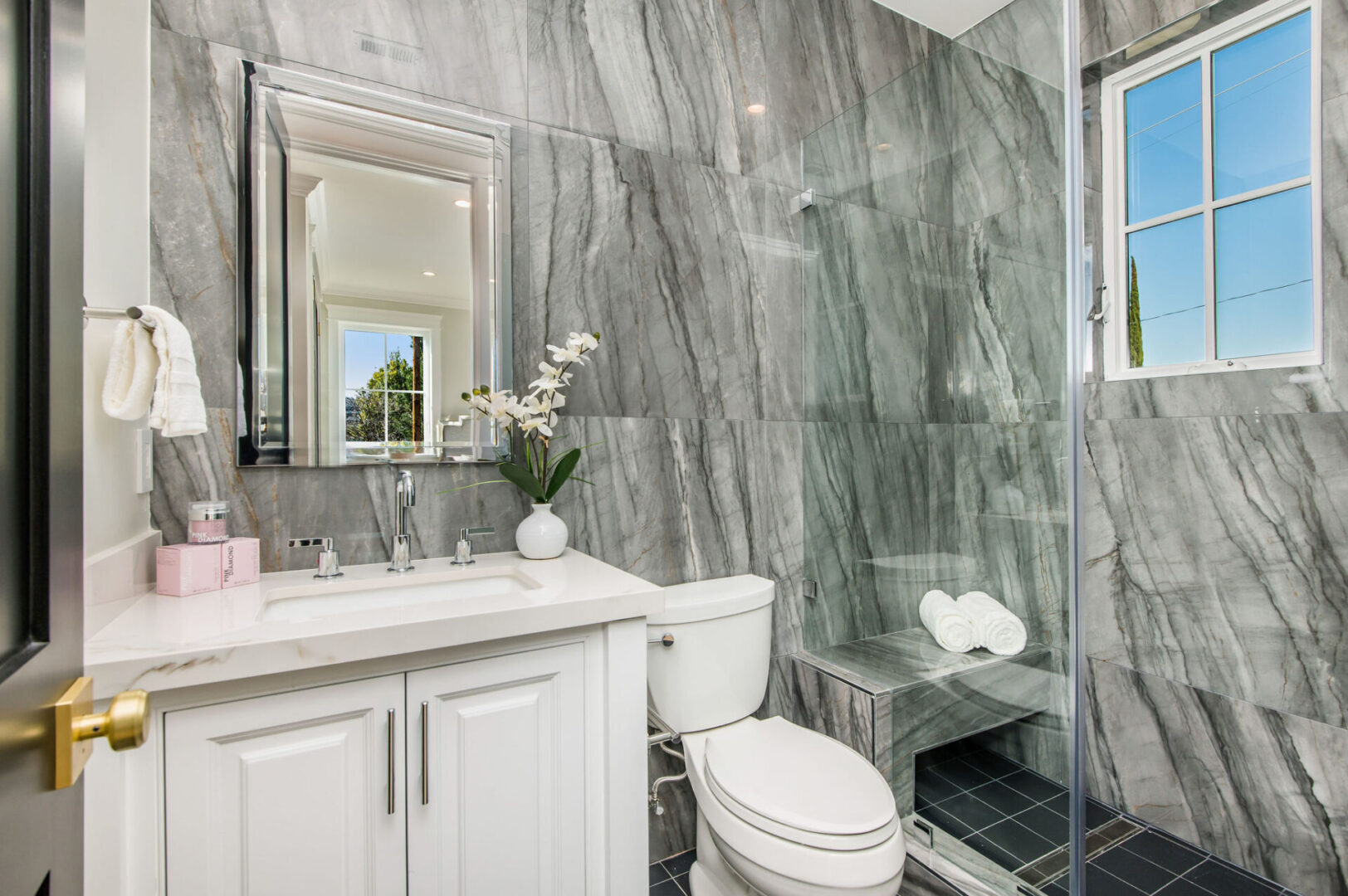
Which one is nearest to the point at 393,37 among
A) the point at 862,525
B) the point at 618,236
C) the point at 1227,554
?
the point at 618,236

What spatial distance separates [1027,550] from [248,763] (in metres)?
1.50

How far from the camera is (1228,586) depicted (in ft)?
5.92

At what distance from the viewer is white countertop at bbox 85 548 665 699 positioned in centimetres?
85

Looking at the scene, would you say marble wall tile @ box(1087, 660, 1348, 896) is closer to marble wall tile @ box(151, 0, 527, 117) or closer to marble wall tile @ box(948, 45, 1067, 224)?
marble wall tile @ box(948, 45, 1067, 224)

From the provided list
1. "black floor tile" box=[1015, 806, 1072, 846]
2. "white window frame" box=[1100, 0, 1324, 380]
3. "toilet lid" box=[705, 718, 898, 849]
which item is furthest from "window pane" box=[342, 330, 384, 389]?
"white window frame" box=[1100, 0, 1324, 380]

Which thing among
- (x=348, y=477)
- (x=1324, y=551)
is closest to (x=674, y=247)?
(x=348, y=477)

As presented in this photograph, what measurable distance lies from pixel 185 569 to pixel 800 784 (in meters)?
1.26

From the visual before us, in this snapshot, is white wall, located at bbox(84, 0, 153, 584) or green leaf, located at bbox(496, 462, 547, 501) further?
green leaf, located at bbox(496, 462, 547, 501)

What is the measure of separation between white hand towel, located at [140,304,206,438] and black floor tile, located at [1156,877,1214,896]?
2.41m

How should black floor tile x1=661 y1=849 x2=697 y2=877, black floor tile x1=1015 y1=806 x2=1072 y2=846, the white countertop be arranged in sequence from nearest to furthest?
the white countertop < black floor tile x1=1015 y1=806 x2=1072 y2=846 < black floor tile x1=661 y1=849 x2=697 y2=877

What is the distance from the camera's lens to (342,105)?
144 centimetres

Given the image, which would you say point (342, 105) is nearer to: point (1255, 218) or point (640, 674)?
point (640, 674)

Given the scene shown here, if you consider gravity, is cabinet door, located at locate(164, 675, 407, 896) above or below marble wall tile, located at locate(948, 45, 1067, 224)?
below

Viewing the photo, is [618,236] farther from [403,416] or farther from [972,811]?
[972,811]
